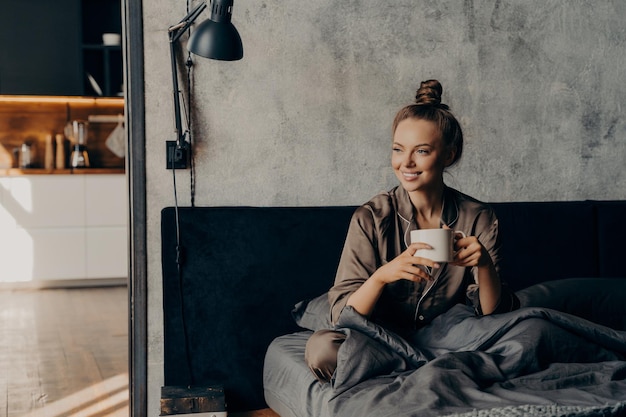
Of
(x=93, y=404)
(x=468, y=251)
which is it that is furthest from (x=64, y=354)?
(x=468, y=251)

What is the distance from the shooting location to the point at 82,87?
6.04 metres

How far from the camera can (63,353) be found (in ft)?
12.7

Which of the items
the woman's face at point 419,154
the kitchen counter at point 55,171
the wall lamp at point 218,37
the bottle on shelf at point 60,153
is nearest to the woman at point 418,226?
the woman's face at point 419,154

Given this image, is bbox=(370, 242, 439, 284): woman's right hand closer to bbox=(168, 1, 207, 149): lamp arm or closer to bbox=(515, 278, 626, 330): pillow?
bbox=(515, 278, 626, 330): pillow

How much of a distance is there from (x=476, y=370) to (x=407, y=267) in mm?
302

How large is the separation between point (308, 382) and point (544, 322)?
67cm

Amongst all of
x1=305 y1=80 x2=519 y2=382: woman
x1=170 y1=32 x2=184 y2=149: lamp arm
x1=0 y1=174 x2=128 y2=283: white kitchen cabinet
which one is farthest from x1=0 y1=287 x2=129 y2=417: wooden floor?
x1=305 y1=80 x2=519 y2=382: woman

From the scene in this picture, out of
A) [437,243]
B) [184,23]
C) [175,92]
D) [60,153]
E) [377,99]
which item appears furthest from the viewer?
[60,153]

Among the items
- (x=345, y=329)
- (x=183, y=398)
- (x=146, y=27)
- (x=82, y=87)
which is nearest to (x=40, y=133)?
(x=82, y=87)

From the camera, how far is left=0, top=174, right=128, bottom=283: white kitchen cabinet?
5.65 metres

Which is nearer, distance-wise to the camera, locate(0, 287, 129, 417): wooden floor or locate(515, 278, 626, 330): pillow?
locate(515, 278, 626, 330): pillow

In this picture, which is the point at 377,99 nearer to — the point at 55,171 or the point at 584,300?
the point at 584,300

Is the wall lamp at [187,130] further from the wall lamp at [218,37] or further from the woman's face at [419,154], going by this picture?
the woman's face at [419,154]

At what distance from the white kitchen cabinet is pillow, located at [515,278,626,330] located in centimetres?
410
